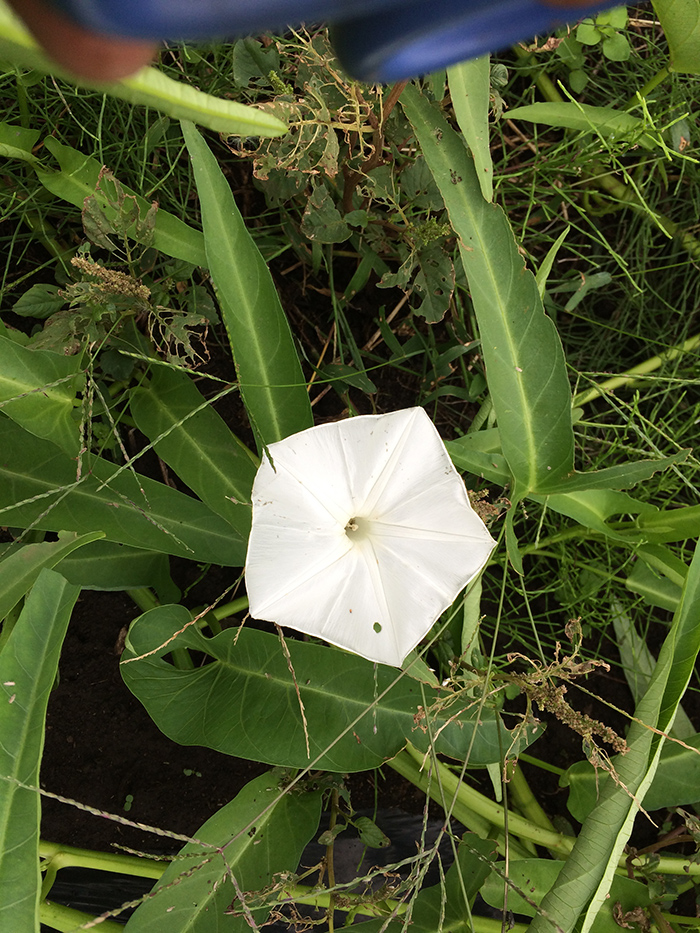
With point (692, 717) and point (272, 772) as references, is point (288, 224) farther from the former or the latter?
point (692, 717)

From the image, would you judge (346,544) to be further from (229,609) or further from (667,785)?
(667,785)

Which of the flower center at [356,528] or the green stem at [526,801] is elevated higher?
the flower center at [356,528]

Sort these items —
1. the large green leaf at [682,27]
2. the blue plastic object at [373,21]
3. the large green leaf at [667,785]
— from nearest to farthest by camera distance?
the blue plastic object at [373,21]
the large green leaf at [682,27]
the large green leaf at [667,785]

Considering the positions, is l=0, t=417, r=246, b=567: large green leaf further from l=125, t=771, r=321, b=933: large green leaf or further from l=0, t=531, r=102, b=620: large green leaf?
l=125, t=771, r=321, b=933: large green leaf

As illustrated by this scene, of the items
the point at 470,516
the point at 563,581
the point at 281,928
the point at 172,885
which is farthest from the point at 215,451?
the point at 281,928

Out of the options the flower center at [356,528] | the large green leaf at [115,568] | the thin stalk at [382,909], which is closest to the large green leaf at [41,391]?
the large green leaf at [115,568]

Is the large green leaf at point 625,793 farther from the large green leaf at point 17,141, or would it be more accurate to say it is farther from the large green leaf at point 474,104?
the large green leaf at point 17,141
